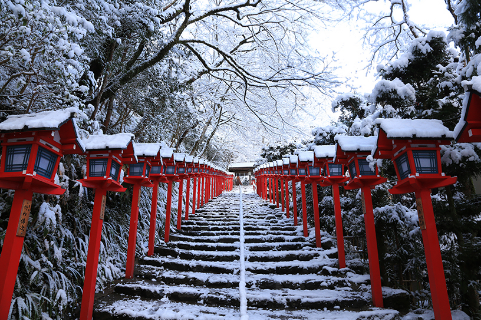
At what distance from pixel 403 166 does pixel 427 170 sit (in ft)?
0.83

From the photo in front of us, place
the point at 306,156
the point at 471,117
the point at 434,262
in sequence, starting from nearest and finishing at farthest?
1. the point at 471,117
2. the point at 434,262
3. the point at 306,156

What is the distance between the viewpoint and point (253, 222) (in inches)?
320

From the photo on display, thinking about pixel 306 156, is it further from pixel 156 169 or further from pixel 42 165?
pixel 42 165

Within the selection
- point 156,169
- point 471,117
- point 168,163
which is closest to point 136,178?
point 156,169

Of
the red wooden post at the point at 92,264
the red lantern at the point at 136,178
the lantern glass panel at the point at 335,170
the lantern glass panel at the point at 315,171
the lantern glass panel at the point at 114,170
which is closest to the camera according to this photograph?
the red wooden post at the point at 92,264

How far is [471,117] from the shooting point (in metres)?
2.14

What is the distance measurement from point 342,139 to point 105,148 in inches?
141

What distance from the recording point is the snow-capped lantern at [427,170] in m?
2.72

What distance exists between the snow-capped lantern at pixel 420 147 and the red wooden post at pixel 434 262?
19cm

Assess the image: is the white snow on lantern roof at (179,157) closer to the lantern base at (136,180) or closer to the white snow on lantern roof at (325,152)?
the lantern base at (136,180)

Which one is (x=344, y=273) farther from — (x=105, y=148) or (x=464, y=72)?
(x=105, y=148)

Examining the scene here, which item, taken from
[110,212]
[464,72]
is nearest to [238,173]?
[110,212]

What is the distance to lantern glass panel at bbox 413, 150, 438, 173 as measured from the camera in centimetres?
282

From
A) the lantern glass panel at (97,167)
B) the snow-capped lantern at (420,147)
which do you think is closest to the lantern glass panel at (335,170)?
the snow-capped lantern at (420,147)
